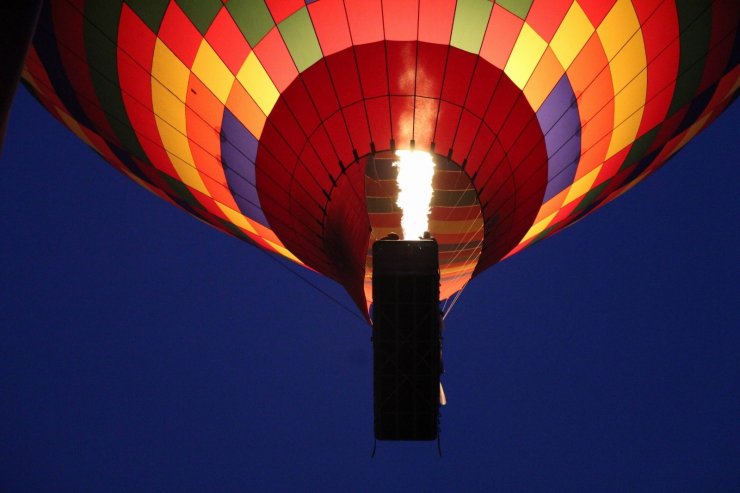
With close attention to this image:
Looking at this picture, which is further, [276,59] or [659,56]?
[659,56]

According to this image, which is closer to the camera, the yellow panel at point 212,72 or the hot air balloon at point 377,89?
the hot air balloon at point 377,89

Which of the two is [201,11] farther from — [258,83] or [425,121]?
[425,121]

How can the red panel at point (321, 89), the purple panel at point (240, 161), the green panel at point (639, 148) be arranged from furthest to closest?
the green panel at point (639, 148) < the purple panel at point (240, 161) < the red panel at point (321, 89)

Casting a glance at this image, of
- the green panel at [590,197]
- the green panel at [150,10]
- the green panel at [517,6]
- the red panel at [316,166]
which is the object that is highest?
the green panel at [150,10]

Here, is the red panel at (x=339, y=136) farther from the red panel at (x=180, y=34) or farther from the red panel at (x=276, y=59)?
the red panel at (x=180, y=34)

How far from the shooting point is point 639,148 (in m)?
5.71

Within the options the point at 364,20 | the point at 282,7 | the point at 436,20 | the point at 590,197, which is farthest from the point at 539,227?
the point at 282,7

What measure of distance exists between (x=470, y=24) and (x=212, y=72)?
1.81 meters

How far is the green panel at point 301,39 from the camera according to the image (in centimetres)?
454

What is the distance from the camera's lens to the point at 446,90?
4699 mm

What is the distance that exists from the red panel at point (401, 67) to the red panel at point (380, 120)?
0.12m

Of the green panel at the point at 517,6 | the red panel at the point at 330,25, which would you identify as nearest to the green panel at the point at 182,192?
the red panel at the point at 330,25

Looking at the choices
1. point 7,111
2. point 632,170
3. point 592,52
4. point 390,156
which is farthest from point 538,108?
point 7,111

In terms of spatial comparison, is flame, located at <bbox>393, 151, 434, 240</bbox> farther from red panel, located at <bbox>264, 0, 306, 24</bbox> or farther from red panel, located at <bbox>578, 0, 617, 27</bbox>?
red panel, located at <bbox>578, 0, 617, 27</bbox>
